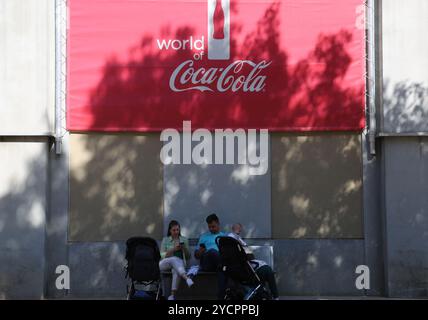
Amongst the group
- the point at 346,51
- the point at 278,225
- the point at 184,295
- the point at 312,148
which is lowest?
the point at 184,295

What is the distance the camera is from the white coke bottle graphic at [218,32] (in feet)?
59.3

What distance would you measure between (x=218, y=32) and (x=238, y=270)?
4707mm

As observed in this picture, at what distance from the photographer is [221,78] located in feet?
59.2

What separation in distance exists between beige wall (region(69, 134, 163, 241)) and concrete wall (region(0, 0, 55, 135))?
0.83 meters

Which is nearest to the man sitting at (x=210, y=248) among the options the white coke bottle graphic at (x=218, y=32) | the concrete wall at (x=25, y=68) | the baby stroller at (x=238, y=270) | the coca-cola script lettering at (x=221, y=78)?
the baby stroller at (x=238, y=270)

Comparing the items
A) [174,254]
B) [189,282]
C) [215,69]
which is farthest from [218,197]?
[215,69]

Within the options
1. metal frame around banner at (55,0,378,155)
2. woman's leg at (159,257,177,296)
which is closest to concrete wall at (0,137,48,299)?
metal frame around banner at (55,0,378,155)

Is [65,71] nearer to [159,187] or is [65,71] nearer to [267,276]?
[159,187]

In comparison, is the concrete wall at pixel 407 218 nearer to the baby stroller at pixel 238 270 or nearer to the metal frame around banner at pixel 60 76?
the baby stroller at pixel 238 270

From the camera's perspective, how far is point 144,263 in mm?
15500

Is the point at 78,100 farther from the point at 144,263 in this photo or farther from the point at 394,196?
the point at 394,196

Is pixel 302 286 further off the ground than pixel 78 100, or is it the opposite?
pixel 78 100
